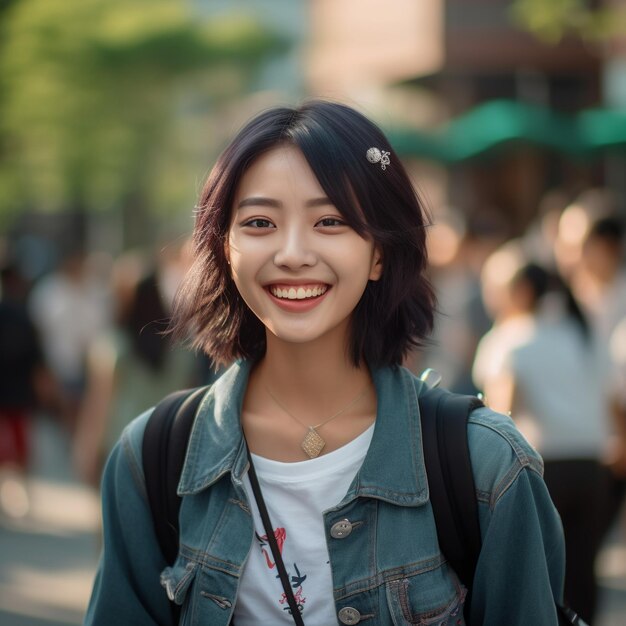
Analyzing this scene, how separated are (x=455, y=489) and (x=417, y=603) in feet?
0.76

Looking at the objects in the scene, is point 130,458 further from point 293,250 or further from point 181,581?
point 293,250

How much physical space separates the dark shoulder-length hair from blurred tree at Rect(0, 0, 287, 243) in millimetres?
30616

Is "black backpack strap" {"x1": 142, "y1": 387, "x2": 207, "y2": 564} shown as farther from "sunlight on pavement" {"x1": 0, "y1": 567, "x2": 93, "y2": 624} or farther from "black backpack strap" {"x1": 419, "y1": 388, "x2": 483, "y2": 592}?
"sunlight on pavement" {"x1": 0, "y1": 567, "x2": 93, "y2": 624}

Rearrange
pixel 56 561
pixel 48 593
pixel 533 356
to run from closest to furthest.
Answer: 1. pixel 533 356
2. pixel 48 593
3. pixel 56 561

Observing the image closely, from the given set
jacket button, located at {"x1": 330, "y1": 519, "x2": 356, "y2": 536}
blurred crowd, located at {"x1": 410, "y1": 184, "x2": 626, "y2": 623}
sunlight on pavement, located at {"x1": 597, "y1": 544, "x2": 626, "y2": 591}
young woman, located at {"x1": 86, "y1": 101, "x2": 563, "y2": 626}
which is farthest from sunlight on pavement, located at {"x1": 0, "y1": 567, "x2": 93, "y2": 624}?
jacket button, located at {"x1": 330, "y1": 519, "x2": 356, "y2": 536}

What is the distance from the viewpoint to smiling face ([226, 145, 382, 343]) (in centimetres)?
250

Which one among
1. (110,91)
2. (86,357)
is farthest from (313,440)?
(110,91)

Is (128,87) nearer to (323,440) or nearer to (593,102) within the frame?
(593,102)

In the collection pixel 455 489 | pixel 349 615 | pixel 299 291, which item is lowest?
pixel 349 615

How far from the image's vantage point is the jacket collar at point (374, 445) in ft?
8.21

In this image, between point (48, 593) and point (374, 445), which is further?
point (48, 593)

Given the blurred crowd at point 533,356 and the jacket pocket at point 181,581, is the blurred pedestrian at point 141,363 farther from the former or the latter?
the jacket pocket at point 181,581

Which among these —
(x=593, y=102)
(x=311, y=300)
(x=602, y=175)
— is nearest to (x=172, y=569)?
(x=311, y=300)

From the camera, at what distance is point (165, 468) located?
104 inches
